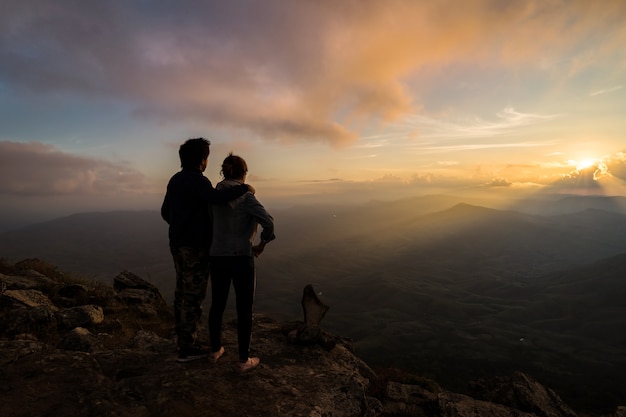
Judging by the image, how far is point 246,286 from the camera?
6215mm

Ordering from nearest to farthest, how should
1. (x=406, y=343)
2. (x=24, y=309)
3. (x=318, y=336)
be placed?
(x=318, y=336) → (x=24, y=309) → (x=406, y=343)

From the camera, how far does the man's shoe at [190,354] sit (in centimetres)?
646

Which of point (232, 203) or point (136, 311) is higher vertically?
point (232, 203)

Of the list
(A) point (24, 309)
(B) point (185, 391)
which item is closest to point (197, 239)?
(B) point (185, 391)

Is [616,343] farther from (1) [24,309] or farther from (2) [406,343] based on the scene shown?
(1) [24,309]

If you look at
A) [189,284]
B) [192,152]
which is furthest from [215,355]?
[192,152]

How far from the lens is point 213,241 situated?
6227 millimetres

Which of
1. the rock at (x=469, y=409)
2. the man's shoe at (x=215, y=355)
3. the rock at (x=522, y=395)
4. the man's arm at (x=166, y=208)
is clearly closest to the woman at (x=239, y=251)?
the man's shoe at (x=215, y=355)

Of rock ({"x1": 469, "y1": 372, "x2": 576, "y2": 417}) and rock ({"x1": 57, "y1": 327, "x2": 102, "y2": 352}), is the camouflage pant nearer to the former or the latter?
rock ({"x1": 57, "y1": 327, "x2": 102, "y2": 352})

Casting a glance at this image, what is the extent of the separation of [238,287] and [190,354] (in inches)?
69.6

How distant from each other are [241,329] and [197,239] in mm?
1911

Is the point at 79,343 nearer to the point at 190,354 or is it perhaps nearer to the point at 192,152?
the point at 190,354

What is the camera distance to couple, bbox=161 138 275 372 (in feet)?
20.1

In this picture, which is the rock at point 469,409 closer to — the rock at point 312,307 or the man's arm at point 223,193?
the rock at point 312,307
